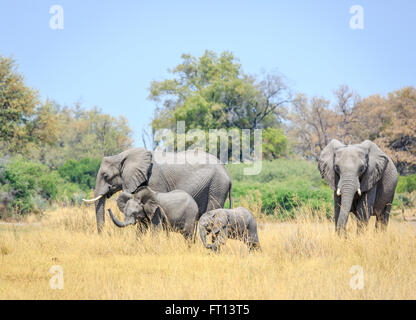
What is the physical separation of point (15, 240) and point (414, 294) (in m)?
7.90

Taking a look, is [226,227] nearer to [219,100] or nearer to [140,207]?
[140,207]

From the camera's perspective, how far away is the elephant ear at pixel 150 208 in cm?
969

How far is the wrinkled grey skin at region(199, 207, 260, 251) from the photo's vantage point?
904cm

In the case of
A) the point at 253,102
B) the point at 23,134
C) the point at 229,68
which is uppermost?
the point at 229,68

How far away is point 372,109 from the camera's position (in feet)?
164

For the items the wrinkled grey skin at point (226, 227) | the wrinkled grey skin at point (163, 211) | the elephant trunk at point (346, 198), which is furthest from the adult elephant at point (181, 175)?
the elephant trunk at point (346, 198)

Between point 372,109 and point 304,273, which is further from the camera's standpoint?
point 372,109

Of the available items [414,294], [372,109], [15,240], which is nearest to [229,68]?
[372,109]

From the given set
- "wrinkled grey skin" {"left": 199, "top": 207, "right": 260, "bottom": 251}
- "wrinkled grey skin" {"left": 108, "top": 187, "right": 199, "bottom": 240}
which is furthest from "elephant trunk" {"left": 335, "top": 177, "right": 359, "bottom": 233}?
"wrinkled grey skin" {"left": 108, "top": 187, "right": 199, "bottom": 240}

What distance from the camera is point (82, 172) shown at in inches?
1390

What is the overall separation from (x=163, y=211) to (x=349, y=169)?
12.0ft

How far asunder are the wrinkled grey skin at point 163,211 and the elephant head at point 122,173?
1137mm

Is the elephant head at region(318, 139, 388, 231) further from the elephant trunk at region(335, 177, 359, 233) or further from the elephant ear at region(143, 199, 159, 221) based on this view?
the elephant ear at region(143, 199, 159, 221)
